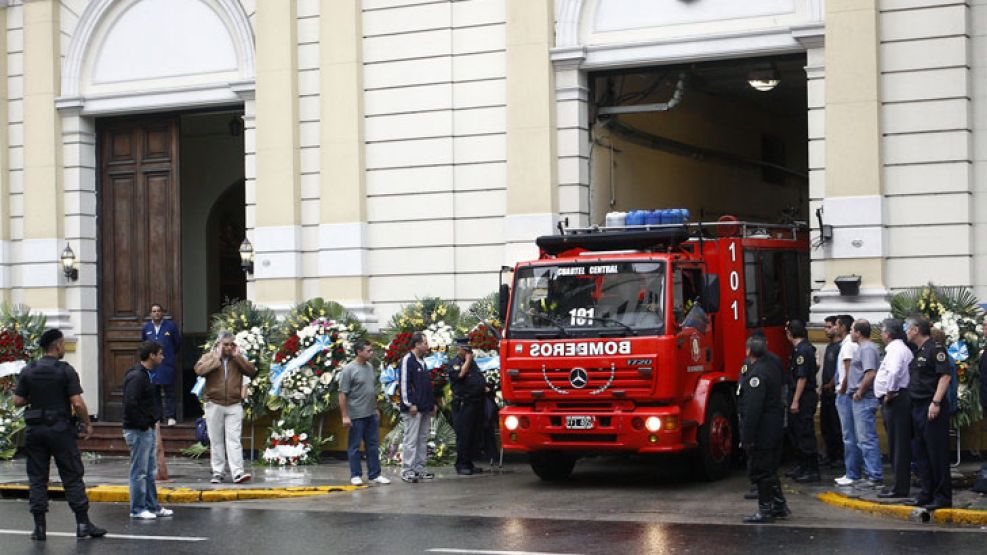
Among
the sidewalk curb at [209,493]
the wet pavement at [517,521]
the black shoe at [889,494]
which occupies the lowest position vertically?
the sidewalk curb at [209,493]

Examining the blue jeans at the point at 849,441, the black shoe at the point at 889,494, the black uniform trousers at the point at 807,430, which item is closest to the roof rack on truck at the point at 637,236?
the black uniform trousers at the point at 807,430

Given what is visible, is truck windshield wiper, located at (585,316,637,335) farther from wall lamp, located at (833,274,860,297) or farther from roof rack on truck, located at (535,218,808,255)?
wall lamp, located at (833,274,860,297)

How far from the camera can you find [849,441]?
17.0 metres

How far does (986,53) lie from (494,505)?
887 centimetres

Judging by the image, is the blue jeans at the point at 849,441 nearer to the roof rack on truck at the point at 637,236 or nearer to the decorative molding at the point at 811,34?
the roof rack on truck at the point at 637,236

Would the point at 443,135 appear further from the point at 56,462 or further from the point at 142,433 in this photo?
the point at 56,462

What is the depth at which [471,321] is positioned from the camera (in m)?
21.5

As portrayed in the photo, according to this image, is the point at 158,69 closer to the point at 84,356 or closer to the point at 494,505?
the point at 84,356

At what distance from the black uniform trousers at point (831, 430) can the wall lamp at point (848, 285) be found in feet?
5.43

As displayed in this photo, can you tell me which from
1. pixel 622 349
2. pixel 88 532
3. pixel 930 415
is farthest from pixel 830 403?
pixel 88 532

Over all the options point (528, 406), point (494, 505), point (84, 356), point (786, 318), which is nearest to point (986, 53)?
point (786, 318)

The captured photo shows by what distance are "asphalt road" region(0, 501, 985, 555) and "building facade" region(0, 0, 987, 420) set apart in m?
6.62

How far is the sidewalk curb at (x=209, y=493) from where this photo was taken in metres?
17.8

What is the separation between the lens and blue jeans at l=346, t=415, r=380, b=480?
18.7m
